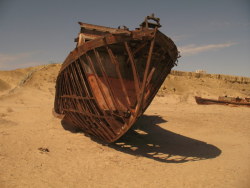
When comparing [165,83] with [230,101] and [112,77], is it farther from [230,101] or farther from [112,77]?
[112,77]

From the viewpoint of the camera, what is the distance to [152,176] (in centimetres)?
564

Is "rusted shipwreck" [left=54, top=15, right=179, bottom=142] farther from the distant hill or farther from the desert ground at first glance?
the distant hill

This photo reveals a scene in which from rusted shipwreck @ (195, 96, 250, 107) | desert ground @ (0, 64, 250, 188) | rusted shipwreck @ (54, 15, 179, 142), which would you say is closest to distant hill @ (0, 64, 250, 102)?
rusted shipwreck @ (195, 96, 250, 107)

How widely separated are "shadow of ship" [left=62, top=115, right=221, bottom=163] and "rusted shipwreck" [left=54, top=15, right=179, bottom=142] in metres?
1.35

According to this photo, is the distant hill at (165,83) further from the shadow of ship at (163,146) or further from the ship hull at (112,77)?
the ship hull at (112,77)

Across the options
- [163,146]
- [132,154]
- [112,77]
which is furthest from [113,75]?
[163,146]

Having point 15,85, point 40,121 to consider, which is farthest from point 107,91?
point 15,85

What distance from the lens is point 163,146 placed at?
8898 mm

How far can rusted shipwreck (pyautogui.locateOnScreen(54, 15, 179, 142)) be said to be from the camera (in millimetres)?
6219

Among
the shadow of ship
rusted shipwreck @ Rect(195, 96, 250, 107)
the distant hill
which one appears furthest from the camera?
the distant hill

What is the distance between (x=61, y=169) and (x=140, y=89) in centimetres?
306

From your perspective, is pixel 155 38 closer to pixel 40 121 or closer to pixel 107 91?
pixel 107 91

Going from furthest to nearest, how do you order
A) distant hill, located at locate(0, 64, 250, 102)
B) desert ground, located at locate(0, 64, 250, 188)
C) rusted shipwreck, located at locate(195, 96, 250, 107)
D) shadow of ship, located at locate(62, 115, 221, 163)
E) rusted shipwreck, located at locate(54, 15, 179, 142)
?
distant hill, located at locate(0, 64, 250, 102)
rusted shipwreck, located at locate(195, 96, 250, 107)
shadow of ship, located at locate(62, 115, 221, 163)
rusted shipwreck, located at locate(54, 15, 179, 142)
desert ground, located at locate(0, 64, 250, 188)

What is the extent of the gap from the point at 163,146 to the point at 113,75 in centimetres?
364
